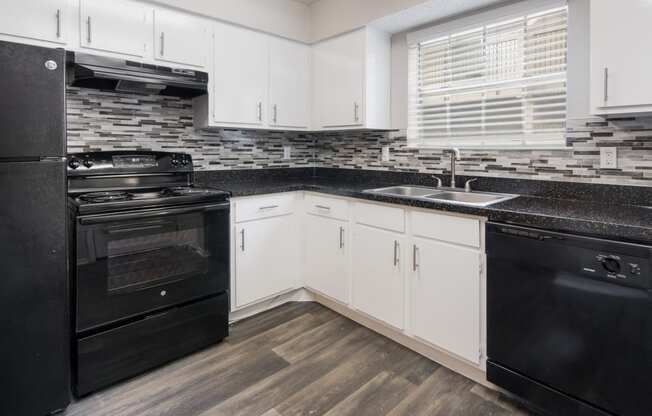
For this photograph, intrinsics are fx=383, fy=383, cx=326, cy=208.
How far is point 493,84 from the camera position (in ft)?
7.77

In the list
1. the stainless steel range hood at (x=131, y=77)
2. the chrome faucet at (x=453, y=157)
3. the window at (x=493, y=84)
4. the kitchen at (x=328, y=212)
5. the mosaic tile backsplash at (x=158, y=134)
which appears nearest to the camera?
the kitchen at (x=328, y=212)

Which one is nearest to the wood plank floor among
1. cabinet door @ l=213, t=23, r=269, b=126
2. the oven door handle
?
the oven door handle

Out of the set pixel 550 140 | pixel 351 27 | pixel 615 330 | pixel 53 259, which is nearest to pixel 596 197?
pixel 550 140

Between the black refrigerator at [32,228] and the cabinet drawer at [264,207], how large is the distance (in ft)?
3.36

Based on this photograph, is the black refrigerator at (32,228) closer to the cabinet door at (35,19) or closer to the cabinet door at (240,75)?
the cabinet door at (35,19)

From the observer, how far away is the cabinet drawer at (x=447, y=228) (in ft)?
5.96

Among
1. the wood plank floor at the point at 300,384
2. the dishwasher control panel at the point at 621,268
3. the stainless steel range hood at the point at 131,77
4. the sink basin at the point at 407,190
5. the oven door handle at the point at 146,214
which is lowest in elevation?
the wood plank floor at the point at 300,384

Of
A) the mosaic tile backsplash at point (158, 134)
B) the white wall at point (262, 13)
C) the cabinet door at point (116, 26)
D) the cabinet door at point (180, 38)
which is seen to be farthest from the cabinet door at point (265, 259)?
the white wall at point (262, 13)

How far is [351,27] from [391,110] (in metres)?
0.66

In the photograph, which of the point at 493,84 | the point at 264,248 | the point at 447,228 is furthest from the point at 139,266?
the point at 493,84

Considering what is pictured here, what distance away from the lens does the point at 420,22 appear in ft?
8.57

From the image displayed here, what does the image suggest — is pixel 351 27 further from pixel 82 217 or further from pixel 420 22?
pixel 82 217

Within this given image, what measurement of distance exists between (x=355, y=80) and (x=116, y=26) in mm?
1531

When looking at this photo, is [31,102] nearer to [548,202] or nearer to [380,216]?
[380,216]
